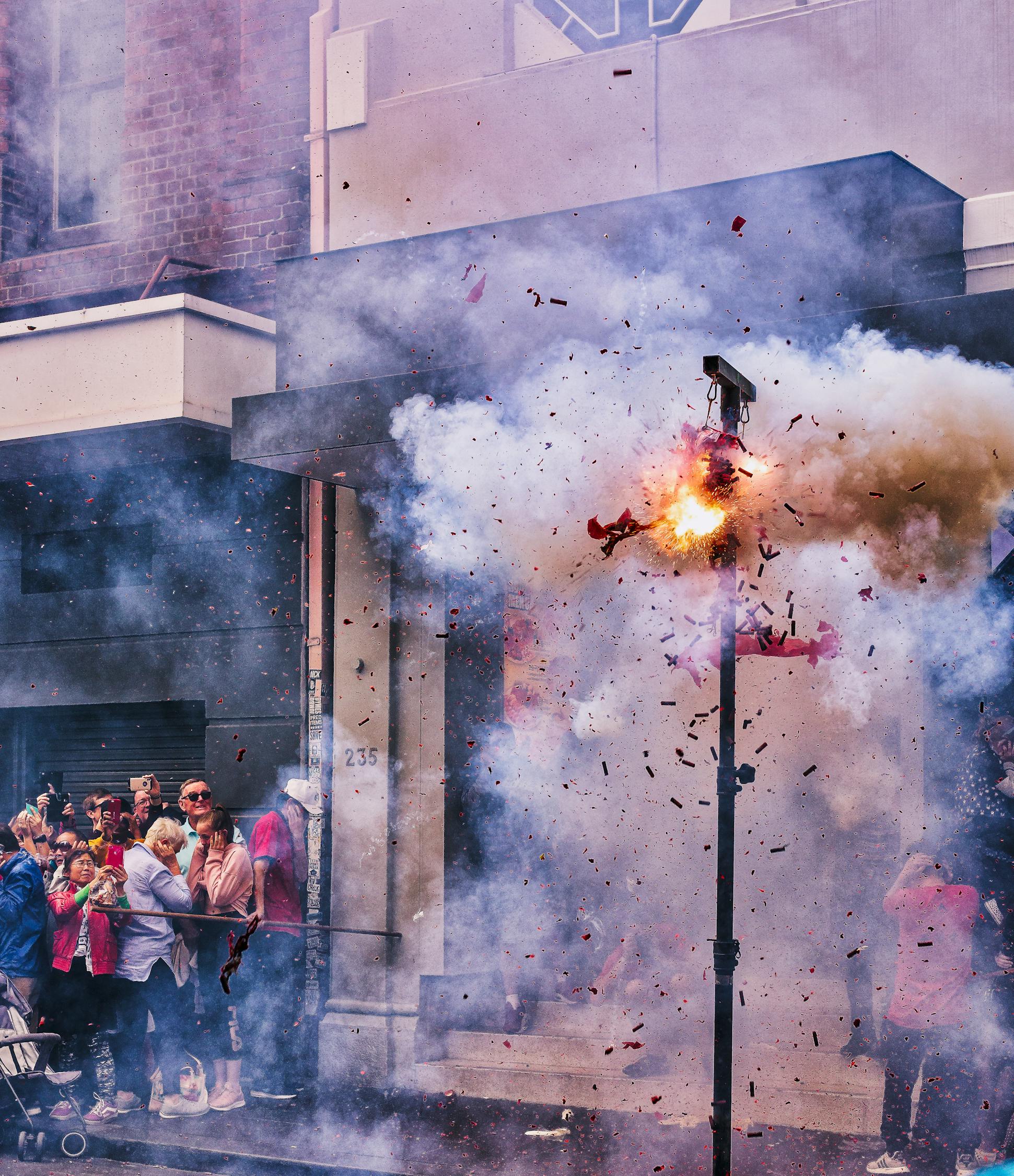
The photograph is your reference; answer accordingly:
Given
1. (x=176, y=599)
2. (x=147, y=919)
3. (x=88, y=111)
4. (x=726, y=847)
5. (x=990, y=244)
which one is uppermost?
(x=88, y=111)

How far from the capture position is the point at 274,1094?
23.0 feet

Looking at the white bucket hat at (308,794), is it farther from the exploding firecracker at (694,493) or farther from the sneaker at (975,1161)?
the sneaker at (975,1161)

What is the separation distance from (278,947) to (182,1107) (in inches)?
43.5

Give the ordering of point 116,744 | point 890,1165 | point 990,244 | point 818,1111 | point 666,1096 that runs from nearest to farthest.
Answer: point 890,1165 < point 818,1111 < point 666,1096 < point 990,244 < point 116,744

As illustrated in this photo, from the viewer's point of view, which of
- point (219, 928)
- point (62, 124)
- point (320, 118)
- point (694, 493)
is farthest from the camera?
point (62, 124)

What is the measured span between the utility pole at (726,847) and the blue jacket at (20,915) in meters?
3.57

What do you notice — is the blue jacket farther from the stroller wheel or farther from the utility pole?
the utility pole

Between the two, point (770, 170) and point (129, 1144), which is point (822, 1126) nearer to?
point (129, 1144)

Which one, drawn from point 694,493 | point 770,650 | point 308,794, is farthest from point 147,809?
point 694,493

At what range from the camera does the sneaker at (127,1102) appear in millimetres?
6684

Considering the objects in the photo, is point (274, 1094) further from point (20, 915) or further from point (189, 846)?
point (20, 915)

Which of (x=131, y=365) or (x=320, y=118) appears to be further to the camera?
(x=320, y=118)

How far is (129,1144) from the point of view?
6.14 metres

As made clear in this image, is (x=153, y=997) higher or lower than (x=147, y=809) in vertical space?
lower
